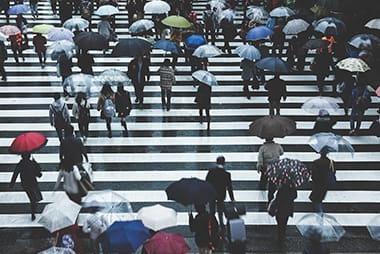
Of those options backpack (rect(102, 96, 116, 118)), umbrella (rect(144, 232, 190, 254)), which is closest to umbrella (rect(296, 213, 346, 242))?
umbrella (rect(144, 232, 190, 254))

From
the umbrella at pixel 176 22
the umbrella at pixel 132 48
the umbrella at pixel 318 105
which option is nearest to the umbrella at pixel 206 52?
the umbrella at pixel 132 48

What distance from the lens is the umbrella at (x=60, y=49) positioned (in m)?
14.6

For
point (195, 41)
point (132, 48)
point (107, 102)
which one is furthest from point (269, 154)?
point (195, 41)

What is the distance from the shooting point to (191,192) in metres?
7.55

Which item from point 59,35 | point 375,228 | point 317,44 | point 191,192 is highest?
point 59,35

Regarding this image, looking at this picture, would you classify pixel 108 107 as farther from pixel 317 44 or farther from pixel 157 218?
pixel 317 44

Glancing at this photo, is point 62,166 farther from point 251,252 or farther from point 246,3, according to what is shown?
point 246,3

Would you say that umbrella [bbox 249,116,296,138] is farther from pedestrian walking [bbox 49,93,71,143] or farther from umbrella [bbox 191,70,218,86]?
pedestrian walking [bbox 49,93,71,143]

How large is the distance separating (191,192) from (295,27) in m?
10.7

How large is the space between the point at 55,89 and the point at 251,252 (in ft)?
33.0

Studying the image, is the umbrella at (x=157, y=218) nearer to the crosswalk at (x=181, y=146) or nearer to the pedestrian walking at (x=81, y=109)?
the crosswalk at (x=181, y=146)

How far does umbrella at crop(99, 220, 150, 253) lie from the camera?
252 inches

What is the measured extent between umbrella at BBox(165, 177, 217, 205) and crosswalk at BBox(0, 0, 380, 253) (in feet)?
7.77

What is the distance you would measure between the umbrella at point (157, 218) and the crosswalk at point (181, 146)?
2.54m
